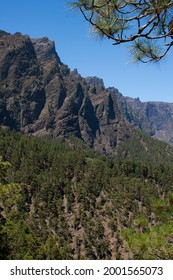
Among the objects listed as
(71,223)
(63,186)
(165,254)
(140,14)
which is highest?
(140,14)

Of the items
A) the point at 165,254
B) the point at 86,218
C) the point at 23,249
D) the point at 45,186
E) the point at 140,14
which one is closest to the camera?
the point at 140,14

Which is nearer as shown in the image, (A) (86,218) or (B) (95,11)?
(B) (95,11)

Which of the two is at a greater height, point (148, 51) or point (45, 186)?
point (148, 51)

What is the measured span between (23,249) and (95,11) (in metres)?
69.0

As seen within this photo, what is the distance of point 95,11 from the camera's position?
352 inches

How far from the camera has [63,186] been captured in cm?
14262

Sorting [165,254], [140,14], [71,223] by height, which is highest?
[140,14]
